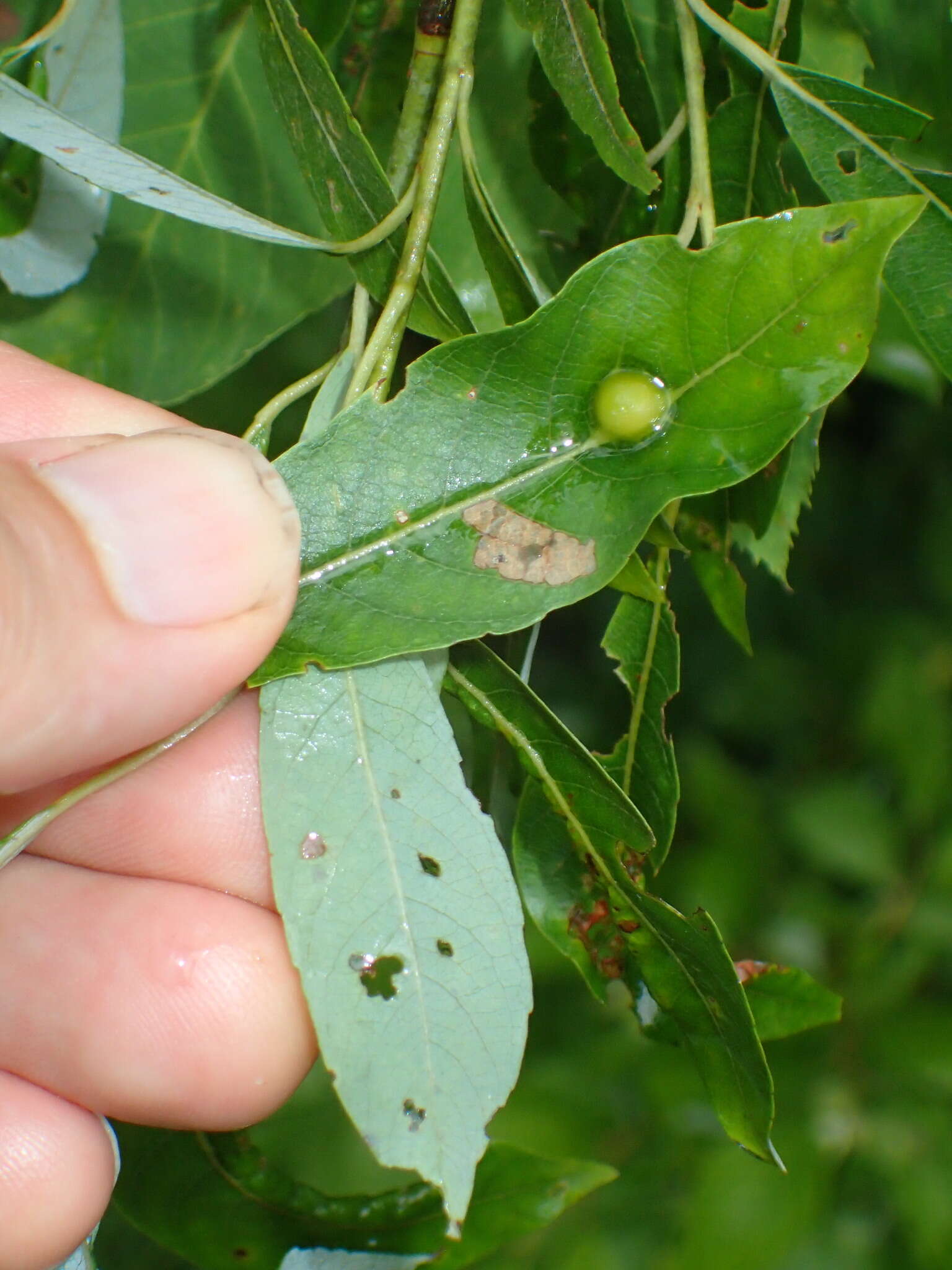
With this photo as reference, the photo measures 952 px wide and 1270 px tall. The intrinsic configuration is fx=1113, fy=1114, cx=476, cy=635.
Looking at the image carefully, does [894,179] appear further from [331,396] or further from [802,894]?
[802,894]

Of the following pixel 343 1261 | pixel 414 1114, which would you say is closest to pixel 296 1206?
pixel 343 1261

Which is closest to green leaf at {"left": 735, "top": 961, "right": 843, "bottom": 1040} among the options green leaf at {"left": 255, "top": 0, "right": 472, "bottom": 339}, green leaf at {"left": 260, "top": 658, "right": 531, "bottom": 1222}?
green leaf at {"left": 260, "top": 658, "right": 531, "bottom": 1222}

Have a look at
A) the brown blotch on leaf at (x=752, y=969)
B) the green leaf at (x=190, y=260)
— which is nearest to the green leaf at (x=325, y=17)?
the green leaf at (x=190, y=260)

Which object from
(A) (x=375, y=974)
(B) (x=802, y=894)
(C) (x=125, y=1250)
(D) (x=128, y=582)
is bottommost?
(C) (x=125, y=1250)

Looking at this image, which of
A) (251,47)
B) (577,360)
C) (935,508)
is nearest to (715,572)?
(577,360)

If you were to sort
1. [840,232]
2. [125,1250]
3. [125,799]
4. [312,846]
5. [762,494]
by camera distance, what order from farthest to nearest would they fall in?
[125,1250]
[125,799]
[762,494]
[312,846]
[840,232]

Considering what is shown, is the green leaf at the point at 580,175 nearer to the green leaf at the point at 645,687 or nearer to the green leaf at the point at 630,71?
the green leaf at the point at 630,71

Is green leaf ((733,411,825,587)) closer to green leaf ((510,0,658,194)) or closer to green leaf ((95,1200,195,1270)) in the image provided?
green leaf ((510,0,658,194))
